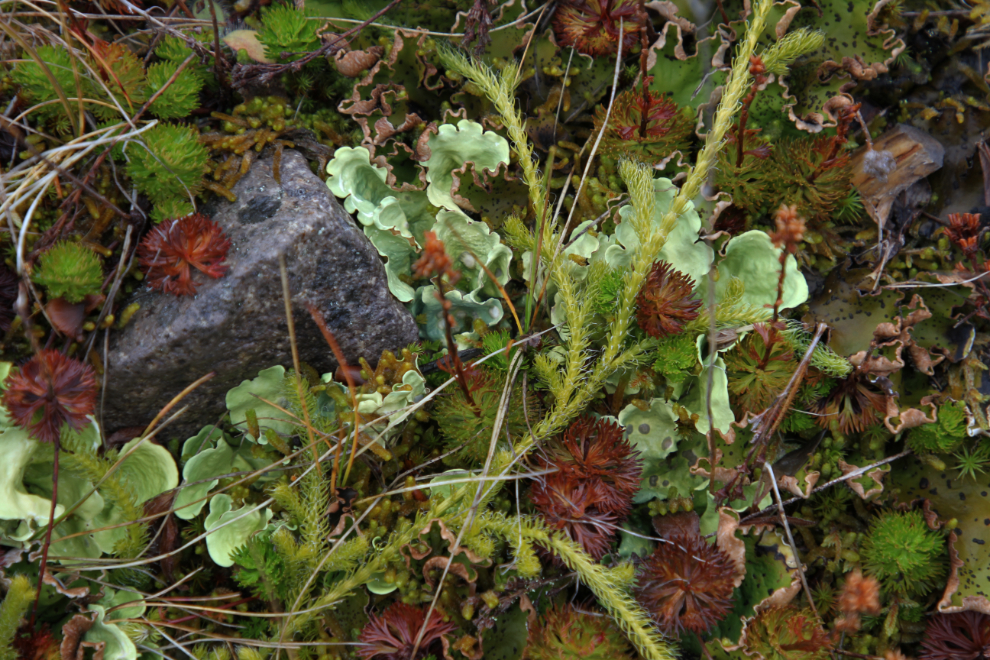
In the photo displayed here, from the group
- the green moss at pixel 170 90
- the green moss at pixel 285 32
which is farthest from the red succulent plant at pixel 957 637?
the green moss at pixel 170 90

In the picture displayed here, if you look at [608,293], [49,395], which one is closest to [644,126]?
[608,293]

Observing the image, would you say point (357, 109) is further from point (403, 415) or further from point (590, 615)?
point (590, 615)

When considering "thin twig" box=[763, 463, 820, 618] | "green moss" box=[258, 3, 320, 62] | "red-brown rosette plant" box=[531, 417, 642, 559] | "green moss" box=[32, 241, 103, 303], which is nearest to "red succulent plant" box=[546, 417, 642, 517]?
"red-brown rosette plant" box=[531, 417, 642, 559]

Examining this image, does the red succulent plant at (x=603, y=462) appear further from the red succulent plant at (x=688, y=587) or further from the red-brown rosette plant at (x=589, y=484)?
the red succulent plant at (x=688, y=587)

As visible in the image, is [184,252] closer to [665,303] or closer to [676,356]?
[665,303]

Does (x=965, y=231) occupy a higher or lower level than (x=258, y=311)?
lower

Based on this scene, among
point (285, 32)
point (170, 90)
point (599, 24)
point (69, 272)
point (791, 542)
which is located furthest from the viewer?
point (599, 24)

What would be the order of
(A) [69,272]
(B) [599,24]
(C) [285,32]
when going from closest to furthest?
(A) [69,272]
(C) [285,32]
(B) [599,24]
